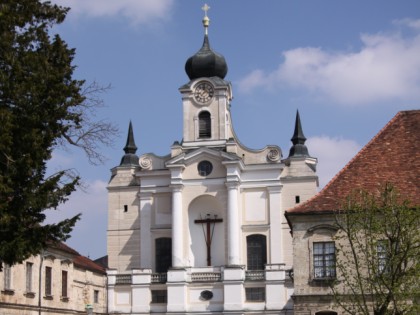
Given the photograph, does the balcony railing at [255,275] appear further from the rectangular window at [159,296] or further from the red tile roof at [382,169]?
the red tile roof at [382,169]

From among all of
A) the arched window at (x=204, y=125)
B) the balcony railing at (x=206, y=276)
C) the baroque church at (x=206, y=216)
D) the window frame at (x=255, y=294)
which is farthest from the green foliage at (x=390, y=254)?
the arched window at (x=204, y=125)

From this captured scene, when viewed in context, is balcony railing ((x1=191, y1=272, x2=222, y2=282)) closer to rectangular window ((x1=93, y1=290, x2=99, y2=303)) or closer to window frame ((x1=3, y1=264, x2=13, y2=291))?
rectangular window ((x1=93, y1=290, x2=99, y2=303))

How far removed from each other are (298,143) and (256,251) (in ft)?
26.2

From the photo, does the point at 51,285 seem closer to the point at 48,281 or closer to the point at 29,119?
the point at 48,281

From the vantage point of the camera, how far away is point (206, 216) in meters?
53.8

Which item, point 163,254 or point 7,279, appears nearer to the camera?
point 7,279

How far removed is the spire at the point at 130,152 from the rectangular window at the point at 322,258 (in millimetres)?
30997

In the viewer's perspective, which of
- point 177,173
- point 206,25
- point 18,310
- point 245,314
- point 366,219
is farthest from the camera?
point 206,25

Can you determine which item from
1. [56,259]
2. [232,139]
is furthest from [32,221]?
[232,139]

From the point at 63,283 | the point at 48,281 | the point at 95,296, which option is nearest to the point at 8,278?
the point at 48,281

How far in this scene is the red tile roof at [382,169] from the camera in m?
26.4

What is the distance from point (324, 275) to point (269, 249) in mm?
25045

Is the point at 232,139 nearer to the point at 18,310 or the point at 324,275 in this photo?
the point at 18,310

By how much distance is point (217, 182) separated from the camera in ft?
174
